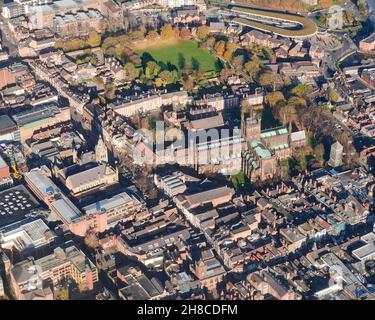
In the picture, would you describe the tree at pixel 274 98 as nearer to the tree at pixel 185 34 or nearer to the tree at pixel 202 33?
the tree at pixel 202 33

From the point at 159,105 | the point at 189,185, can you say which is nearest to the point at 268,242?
the point at 189,185

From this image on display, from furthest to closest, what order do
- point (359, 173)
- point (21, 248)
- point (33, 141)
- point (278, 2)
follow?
point (278, 2)
point (33, 141)
point (359, 173)
point (21, 248)

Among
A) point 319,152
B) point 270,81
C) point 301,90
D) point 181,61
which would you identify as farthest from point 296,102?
point 181,61

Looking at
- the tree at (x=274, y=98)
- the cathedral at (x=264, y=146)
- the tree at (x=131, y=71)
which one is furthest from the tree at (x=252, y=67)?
the tree at (x=131, y=71)

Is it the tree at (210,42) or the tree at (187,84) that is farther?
the tree at (210,42)

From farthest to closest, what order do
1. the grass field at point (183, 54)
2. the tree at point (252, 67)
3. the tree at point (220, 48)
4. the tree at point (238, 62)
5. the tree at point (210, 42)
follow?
the tree at point (210, 42) → the tree at point (220, 48) → the grass field at point (183, 54) → the tree at point (238, 62) → the tree at point (252, 67)

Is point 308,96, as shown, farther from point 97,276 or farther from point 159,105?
point 97,276
